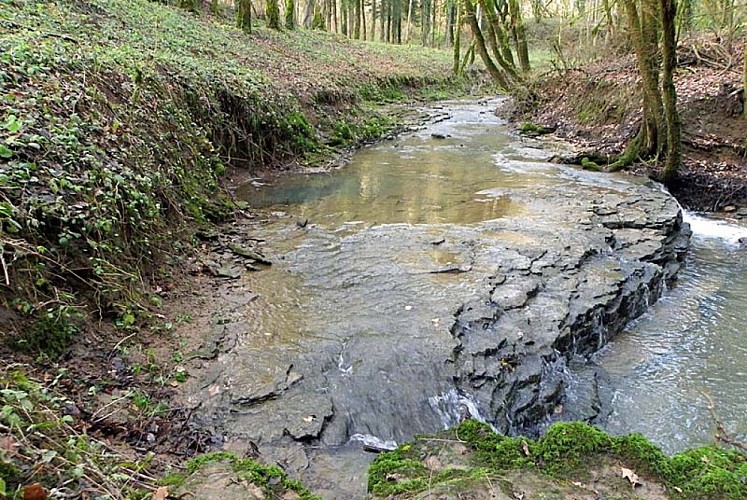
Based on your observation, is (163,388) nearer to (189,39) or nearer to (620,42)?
(189,39)

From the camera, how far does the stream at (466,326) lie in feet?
13.1

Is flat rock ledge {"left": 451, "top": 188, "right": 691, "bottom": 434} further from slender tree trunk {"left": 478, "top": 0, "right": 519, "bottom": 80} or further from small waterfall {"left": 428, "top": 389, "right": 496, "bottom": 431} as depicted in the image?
slender tree trunk {"left": 478, "top": 0, "right": 519, "bottom": 80}

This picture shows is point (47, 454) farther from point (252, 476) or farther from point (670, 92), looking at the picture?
point (670, 92)

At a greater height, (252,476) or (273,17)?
(273,17)

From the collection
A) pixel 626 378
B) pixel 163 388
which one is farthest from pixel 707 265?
pixel 163 388

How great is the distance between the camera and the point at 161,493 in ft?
8.52

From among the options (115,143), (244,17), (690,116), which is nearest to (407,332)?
(115,143)

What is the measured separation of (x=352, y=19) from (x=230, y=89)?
29.7m

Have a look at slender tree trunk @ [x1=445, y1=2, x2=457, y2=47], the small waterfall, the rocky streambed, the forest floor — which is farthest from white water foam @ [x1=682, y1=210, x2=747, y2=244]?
slender tree trunk @ [x1=445, y1=2, x2=457, y2=47]

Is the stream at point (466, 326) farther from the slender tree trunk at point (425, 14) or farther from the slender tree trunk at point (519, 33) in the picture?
the slender tree trunk at point (425, 14)

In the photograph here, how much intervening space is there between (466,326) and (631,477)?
2.20m

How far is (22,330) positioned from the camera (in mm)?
3518

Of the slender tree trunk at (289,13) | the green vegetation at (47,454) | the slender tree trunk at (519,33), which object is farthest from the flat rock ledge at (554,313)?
the slender tree trunk at (289,13)

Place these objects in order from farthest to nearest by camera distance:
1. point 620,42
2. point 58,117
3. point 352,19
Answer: point 352,19
point 620,42
point 58,117
